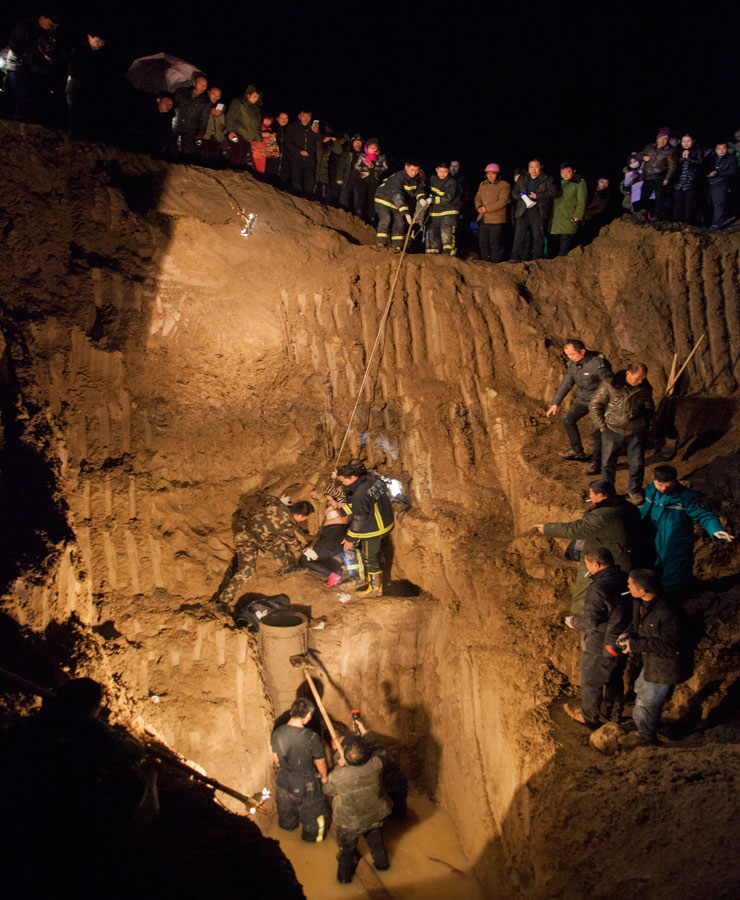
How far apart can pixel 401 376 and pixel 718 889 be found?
7.26 m

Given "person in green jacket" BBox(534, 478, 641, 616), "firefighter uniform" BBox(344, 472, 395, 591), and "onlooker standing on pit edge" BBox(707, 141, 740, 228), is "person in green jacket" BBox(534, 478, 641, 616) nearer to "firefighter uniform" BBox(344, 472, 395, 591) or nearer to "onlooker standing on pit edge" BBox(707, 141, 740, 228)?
"firefighter uniform" BBox(344, 472, 395, 591)

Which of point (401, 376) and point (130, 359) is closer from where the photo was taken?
point (130, 359)

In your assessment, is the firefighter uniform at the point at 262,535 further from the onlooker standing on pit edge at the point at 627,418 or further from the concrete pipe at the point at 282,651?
the onlooker standing on pit edge at the point at 627,418

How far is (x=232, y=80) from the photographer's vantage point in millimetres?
16844

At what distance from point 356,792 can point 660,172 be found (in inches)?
469

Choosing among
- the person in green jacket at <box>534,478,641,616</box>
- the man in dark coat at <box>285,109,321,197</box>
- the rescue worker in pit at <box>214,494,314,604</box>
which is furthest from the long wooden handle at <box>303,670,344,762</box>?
the man in dark coat at <box>285,109,321,197</box>

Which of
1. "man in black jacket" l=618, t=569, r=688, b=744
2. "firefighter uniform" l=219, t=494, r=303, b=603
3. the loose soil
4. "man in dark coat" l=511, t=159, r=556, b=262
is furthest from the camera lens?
"man in dark coat" l=511, t=159, r=556, b=262

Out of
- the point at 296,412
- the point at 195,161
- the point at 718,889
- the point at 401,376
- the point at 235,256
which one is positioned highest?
the point at 195,161

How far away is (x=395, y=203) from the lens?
1047 cm

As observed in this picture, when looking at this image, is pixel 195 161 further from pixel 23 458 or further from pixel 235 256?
pixel 23 458

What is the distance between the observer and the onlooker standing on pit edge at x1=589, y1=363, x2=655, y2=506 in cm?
770

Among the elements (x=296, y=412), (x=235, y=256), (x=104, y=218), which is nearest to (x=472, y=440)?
(x=296, y=412)

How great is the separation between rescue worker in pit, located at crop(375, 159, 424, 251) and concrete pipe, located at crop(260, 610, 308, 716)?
6.62 m

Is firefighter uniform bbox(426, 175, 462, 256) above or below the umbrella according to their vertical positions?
below
